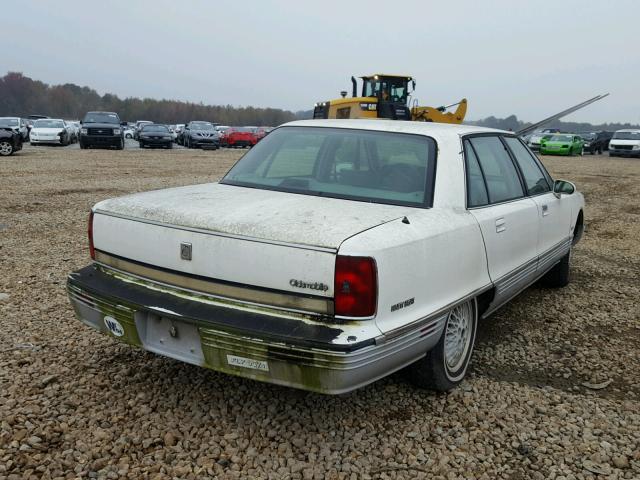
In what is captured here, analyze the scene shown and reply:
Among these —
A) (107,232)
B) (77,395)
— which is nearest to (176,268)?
(107,232)

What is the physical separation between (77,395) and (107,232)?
34.8 inches

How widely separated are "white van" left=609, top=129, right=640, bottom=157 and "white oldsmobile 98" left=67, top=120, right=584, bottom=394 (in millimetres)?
33404

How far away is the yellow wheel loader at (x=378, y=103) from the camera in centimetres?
2027

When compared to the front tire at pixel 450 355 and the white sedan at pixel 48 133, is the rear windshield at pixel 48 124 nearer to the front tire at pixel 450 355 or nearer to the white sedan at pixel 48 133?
the white sedan at pixel 48 133

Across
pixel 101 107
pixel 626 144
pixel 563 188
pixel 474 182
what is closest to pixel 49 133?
pixel 563 188

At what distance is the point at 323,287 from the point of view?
2471mm

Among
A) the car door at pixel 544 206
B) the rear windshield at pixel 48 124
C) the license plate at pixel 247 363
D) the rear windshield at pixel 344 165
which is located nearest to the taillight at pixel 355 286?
the license plate at pixel 247 363

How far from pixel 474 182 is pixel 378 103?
17367 millimetres

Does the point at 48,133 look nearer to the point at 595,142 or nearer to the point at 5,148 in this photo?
the point at 5,148

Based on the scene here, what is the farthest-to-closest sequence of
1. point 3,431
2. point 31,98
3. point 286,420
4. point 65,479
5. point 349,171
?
point 31,98 → point 349,171 → point 286,420 → point 3,431 → point 65,479

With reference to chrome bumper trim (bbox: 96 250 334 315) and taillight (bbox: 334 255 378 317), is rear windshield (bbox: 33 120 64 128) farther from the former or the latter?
taillight (bbox: 334 255 378 317)

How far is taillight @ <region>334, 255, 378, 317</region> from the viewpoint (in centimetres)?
245

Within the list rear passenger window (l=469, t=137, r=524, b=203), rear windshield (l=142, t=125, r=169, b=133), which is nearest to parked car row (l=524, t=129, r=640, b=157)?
rear windshield (l=142, t=125, r=169, b=133)

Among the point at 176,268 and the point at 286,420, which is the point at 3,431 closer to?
the point at 176,268
